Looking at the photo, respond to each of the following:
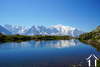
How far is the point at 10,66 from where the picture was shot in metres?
→ 29.2

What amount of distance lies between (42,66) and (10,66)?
12.8 metres

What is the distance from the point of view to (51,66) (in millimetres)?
28828

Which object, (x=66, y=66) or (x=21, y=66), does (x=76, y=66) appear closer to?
(x=66, y=66)

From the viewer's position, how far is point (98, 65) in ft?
91.9

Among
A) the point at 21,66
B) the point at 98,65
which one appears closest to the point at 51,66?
the point at 21,66

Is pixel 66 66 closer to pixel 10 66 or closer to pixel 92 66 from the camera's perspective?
pixel 92 66

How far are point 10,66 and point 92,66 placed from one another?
32099 mm

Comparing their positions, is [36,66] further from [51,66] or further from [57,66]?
[57,66]

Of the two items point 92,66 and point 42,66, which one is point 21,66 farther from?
point 92,66

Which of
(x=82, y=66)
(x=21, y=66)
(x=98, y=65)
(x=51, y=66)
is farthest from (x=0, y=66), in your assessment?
(x=98, y=65)

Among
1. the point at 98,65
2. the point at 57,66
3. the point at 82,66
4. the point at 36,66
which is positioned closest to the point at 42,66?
the point at 36,66

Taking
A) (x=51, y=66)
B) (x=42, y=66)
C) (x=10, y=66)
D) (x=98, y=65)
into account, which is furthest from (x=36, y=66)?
(x=98, y=65)

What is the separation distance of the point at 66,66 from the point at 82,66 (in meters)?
6.20

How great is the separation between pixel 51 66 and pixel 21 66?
11.9 meters
